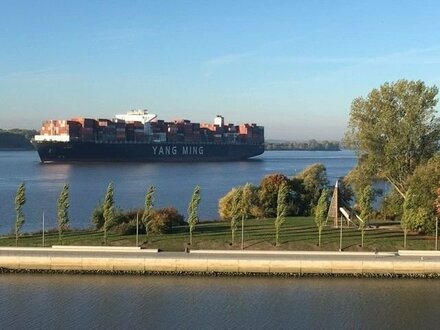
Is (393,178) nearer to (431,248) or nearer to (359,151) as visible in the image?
(359,151)

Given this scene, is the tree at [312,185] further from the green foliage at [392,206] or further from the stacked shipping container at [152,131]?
the stacked shipping container at [152,131]

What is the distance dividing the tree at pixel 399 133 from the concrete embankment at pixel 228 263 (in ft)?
27.7

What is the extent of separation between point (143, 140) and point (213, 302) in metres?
92.7

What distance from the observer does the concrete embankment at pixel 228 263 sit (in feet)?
62.0

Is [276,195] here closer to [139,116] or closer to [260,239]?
[260,239]

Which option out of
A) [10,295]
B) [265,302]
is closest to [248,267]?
[265,302]

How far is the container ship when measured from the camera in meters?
97.1

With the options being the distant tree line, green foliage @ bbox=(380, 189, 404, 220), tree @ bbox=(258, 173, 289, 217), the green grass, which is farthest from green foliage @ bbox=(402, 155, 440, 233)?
the distant tree line

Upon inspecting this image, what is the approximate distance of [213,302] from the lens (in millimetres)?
16172

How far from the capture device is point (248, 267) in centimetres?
1900

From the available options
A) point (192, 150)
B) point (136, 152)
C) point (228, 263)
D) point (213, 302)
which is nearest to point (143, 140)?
point (136, 152)

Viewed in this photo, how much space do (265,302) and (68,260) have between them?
694cm

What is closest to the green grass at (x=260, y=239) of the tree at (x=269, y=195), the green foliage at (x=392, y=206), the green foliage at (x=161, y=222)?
the green foliage at (x=161, y=222)

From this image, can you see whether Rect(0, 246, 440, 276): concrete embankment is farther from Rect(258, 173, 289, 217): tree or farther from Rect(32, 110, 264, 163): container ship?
Rect(32, 110, 264, 163): container ship
